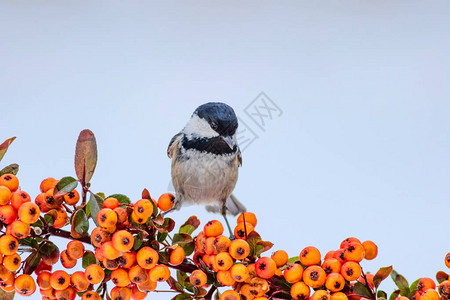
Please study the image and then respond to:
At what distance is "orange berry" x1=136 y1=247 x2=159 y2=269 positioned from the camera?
0.52 metres

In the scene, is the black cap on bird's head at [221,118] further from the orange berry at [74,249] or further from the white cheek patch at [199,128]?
the orange berry at [74,249]

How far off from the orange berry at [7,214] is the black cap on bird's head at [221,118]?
0.31m

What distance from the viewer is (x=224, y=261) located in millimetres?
522

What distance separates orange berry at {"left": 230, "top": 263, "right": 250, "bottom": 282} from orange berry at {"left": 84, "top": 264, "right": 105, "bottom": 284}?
0.15 m

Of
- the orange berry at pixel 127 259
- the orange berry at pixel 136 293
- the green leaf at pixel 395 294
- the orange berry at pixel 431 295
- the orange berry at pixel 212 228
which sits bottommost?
the orange berry at pixel 136 293

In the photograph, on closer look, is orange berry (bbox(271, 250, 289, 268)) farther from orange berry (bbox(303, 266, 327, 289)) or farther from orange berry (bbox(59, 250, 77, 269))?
orange berry (bbox(59, 250, 77, 269))

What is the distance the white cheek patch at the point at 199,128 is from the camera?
758mm

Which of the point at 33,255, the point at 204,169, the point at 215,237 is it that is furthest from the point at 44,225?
the point at 204,169

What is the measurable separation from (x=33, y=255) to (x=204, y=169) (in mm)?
330

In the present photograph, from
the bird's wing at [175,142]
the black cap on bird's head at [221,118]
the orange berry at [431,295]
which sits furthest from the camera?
the bird's wing at [175,142]

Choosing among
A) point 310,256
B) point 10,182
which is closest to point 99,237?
point 10,182

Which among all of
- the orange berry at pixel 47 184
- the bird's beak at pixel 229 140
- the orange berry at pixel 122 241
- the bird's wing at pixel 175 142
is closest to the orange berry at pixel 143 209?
the orange berry at pixel 122 241

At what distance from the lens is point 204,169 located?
804mm

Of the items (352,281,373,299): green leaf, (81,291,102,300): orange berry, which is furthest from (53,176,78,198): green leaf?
(352,281,373,299): green leaf
